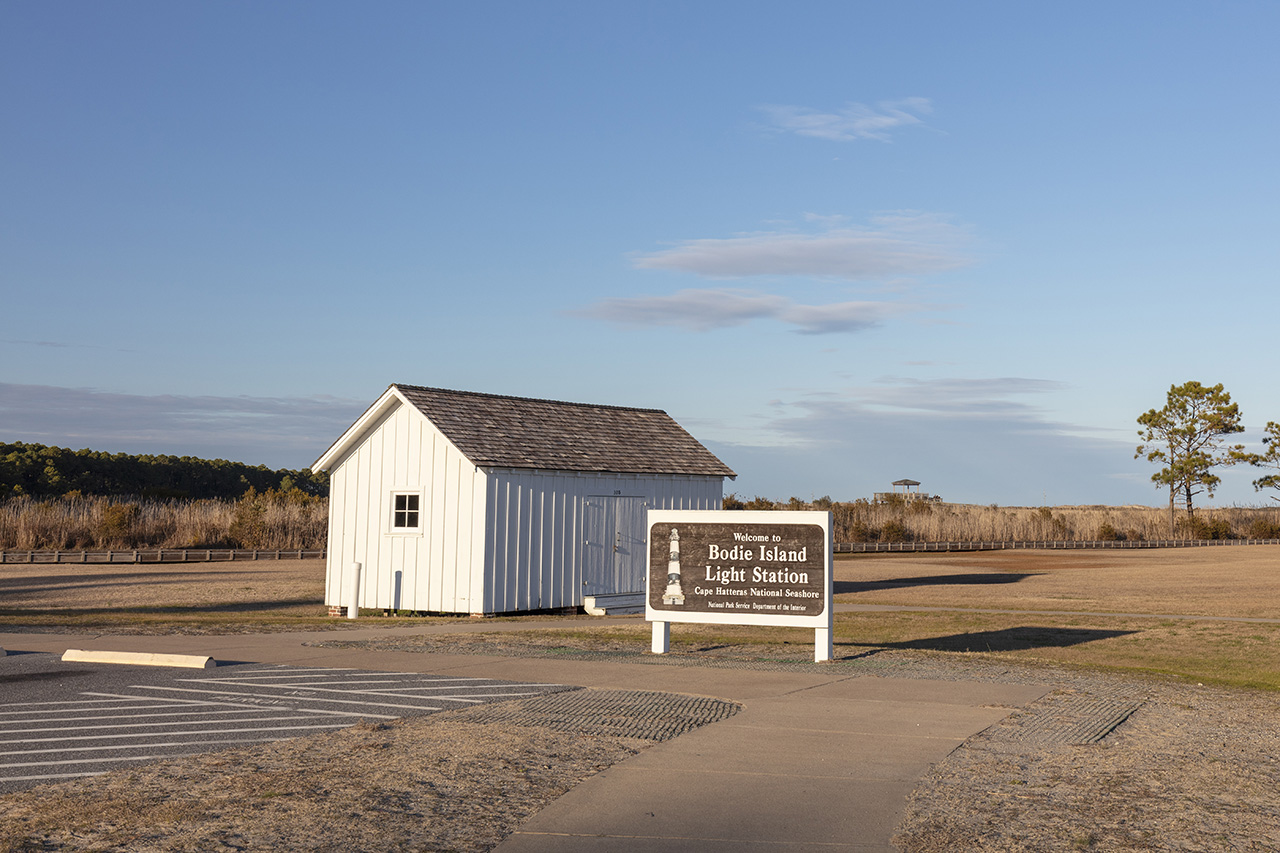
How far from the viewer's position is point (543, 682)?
12266mm

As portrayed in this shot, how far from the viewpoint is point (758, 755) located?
332 inches

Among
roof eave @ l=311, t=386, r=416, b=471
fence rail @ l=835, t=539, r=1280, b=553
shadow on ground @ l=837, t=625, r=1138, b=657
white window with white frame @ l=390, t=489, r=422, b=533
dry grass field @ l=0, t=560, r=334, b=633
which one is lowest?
dry grass field @ l=0, t=560, r=334, b=633

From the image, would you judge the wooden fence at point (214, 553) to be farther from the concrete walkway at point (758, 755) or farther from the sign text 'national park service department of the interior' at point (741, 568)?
the sign text 'national park service department of the interior' at point (741, 568)

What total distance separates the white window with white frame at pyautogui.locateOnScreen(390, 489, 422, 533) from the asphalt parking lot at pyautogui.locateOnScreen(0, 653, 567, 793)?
419 inches

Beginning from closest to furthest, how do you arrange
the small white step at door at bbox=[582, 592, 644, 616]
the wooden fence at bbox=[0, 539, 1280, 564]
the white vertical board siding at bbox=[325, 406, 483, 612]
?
the white vertical board siding at bbox=[325, 406, 483, 612], the small white step at door at bbox=[582, 592, 644, 616], the wooden fence at bbox=[0, 539, 1280, 564]

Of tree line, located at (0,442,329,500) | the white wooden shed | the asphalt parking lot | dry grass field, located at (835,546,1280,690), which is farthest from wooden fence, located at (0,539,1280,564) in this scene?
the asphalt parking lot

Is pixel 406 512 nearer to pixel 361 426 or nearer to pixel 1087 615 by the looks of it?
pixel 361 426

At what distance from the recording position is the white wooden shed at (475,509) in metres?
23.9

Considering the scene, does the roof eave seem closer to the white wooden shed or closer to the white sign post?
the white wooden shed

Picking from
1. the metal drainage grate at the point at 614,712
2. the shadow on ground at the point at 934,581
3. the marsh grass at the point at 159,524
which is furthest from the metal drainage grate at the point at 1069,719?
the marsh grass at the point at 159,524

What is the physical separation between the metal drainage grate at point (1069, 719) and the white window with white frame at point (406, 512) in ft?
52.3

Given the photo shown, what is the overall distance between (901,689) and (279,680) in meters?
6.70

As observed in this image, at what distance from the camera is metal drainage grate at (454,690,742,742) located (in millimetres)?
9445

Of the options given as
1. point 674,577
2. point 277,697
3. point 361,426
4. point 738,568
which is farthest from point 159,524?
point 277,697
